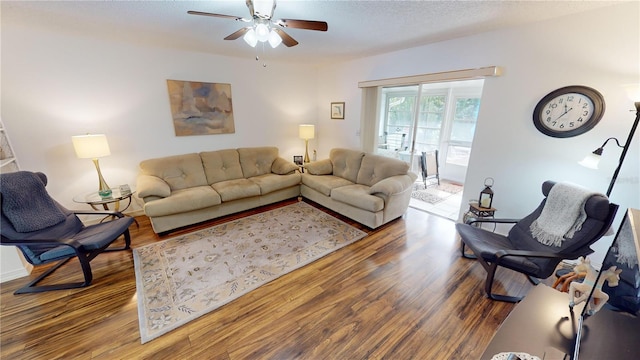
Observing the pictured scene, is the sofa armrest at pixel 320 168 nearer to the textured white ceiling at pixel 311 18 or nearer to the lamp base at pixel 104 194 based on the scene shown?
the textured white ceiling at pixel 311 18

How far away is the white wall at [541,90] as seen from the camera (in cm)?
205

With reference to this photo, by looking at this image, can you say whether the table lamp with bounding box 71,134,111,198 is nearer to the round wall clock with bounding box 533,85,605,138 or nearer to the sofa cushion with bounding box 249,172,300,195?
the sofa cushion with bounding box 249,172,300,195

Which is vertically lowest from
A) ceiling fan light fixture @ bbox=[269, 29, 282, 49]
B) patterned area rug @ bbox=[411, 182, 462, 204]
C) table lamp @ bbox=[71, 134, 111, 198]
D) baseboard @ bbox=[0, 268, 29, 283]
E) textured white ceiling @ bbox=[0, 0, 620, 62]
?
baseboard @ bbox=[0, 268, 29, 283]

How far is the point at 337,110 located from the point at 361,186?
1937 mm

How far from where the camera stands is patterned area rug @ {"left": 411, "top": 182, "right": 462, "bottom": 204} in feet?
14.2

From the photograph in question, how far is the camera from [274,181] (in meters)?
3.81

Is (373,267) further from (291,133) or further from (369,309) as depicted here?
(291,133)

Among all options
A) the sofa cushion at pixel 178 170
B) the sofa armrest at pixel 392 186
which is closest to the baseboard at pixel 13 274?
the sofa cushion at pixel 178 170

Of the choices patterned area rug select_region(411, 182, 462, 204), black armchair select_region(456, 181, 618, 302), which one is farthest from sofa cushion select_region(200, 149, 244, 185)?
black armchair select_region(456, 181, 618, 302)

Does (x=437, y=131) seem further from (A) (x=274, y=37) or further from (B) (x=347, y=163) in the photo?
(A) (x=274, y=37)

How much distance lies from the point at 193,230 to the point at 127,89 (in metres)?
2.17

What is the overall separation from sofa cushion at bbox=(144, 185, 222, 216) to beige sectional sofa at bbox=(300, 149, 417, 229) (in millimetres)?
1532

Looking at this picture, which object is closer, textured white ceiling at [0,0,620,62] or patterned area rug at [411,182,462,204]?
textured white ceiling at [0,0,620,62]

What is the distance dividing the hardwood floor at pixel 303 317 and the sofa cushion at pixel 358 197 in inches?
27.2
